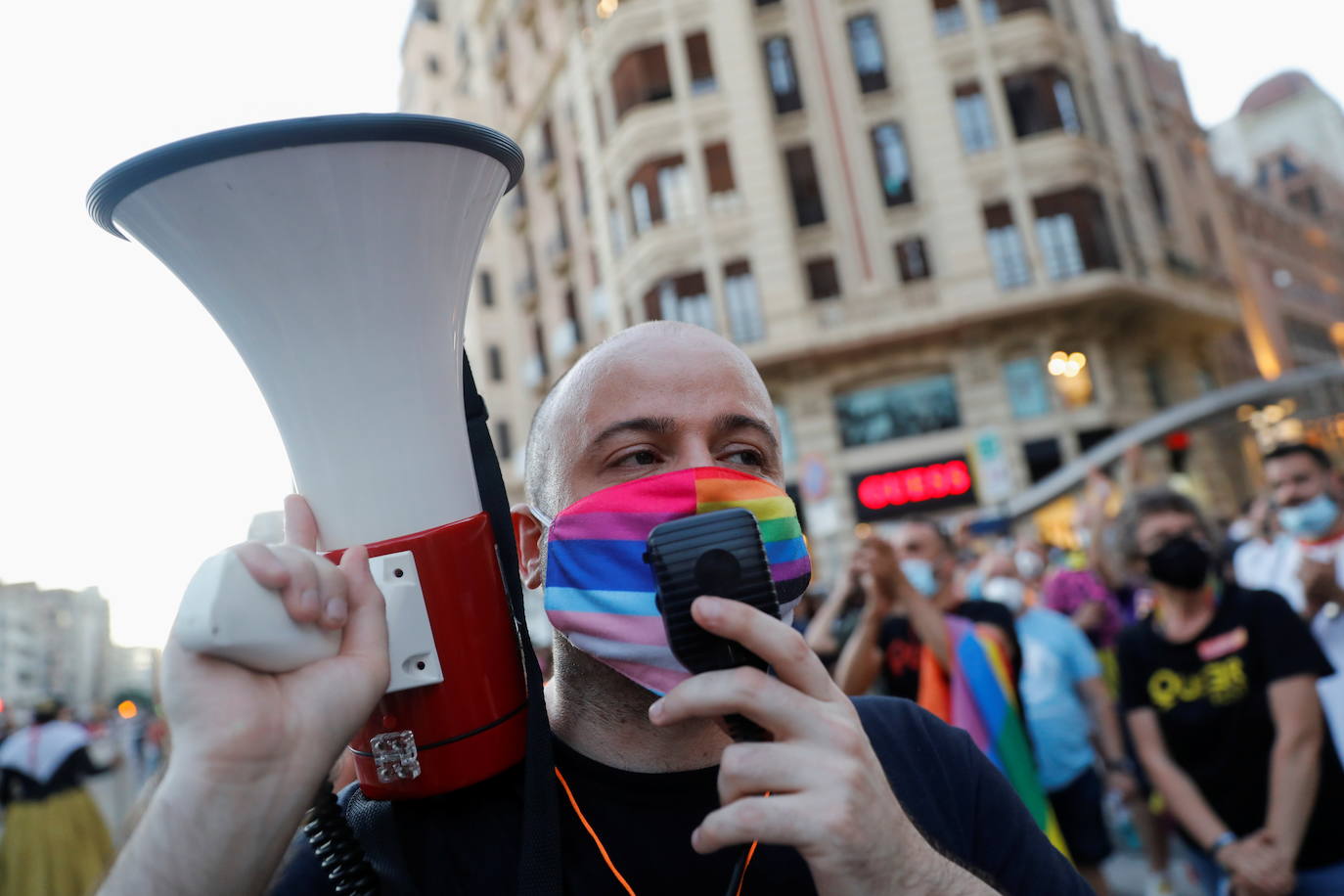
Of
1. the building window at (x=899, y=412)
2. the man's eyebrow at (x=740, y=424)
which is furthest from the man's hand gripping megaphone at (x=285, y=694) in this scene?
the building window at (x=899, y=412)

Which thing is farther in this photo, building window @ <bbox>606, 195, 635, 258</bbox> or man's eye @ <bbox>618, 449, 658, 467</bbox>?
building window @ <bbox>606, 195, 635, 258</bbox>

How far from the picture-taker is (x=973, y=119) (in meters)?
21.1

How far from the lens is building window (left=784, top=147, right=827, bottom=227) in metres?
21.6

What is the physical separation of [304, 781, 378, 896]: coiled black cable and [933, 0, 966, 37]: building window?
23091mm

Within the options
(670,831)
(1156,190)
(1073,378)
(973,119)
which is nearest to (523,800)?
(670,831)

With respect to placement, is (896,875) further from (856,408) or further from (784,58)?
(784,58)

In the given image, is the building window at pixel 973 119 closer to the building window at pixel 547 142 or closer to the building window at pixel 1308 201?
the building window at pixel 547 142

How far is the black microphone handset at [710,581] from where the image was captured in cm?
103

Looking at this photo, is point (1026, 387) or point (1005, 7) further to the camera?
point (1005, 7)

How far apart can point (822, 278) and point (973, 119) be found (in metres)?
4.71

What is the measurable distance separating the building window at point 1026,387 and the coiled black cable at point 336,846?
2036cm

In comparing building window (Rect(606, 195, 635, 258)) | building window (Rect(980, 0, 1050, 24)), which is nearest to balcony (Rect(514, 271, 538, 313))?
building window (Rect(606, 195, 635, 258))

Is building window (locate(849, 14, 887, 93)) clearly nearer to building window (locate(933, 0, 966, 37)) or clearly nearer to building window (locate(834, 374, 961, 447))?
building window (locate(933, 0, 966, 37))

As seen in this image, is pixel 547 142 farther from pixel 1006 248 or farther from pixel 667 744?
pixel 667 744
